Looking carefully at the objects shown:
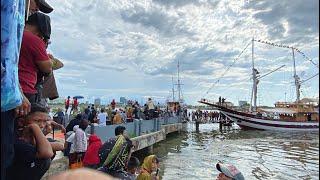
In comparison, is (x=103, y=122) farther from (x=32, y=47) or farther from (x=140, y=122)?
(x=32, y=47)

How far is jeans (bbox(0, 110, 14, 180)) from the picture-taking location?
2.23m

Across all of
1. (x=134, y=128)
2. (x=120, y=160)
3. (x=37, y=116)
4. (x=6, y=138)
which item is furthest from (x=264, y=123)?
(x=6, y=138)

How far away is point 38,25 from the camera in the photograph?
10.5ft

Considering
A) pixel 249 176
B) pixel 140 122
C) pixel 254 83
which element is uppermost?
pixel 254 83

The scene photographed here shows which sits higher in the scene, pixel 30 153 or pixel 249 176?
pixel 30 153

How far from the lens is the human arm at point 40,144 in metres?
2.83

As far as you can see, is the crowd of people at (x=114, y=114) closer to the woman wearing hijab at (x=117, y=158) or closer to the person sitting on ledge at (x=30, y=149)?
the woman wearing hijab at (x=117, y=158)

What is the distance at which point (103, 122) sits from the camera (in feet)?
56.3

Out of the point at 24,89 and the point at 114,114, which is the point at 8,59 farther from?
the point at 114,114

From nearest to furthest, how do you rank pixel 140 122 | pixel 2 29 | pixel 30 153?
pixel 2 29, pixel 30 153, pixel 140 122

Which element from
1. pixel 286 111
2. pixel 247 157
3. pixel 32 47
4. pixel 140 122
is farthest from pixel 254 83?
pixel 32 47

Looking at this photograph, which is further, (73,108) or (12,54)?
(73,108)

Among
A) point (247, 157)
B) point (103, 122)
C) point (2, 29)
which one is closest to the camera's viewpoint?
point (2, 29)

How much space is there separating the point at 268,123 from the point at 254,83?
1051cm
